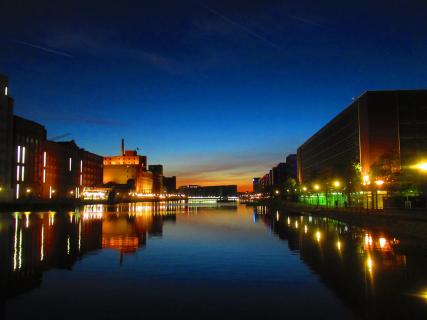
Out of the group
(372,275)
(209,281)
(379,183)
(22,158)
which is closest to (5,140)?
(22,158)

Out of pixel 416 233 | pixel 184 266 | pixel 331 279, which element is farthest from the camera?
pixel 416 233

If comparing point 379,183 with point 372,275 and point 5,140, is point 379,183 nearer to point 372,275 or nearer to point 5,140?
point 372,275

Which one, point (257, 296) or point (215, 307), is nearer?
point (215, 307)

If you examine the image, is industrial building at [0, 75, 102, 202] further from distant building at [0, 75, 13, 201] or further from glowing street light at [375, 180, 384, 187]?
glowing street light at [375, 180, 384, 187]

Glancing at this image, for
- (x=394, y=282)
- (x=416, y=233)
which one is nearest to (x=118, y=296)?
(x=394, y=282)

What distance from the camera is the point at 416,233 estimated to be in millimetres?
37188

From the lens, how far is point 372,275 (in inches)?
798

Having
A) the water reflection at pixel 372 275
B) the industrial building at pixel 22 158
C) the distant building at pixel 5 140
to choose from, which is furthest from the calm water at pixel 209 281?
the industrial building at pixel 22 158

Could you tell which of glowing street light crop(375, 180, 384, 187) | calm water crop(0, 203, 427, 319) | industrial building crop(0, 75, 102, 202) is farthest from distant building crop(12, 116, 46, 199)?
calm water crop(0, 203, 427, 319)

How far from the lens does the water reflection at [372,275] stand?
14.7 meters

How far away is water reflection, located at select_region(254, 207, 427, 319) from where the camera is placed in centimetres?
1466

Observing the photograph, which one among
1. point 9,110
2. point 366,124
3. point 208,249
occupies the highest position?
point 9,110

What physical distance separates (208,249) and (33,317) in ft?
63.6

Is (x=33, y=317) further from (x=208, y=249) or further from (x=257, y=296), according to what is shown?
(x=208, y=249)
